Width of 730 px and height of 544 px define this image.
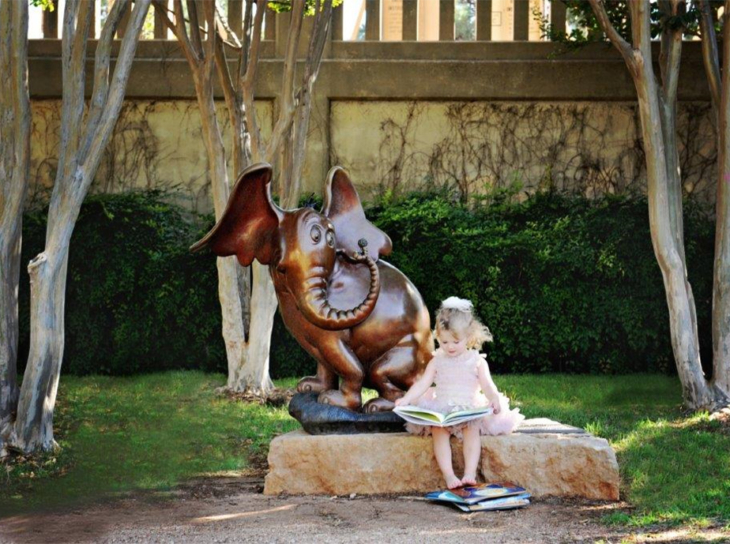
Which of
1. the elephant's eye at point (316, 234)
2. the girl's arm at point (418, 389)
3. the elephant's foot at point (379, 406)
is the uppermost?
the elephant's eye at point (316, 234)

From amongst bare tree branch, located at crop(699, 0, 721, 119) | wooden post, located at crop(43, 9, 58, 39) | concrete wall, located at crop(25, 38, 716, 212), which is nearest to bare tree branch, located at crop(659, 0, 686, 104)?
bare tree branch, located at crop(699, 0, 721, 119)

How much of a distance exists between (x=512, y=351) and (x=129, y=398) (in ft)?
12.3

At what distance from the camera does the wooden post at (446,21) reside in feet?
35.8

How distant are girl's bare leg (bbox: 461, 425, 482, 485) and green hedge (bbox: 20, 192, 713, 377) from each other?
424 cm

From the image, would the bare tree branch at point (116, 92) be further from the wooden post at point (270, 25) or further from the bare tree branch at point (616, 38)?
Result: the wooden post at point (270, 25)

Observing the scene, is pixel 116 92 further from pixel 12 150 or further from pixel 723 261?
pixel 723 261

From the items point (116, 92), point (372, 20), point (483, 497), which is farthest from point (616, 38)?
point (483, 497)

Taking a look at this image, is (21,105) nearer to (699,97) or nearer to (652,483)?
(652,483)

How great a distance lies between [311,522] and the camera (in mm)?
4848

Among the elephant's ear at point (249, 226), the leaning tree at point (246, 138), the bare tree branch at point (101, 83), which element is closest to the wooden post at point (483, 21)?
the leaning tree at point (246, 138)

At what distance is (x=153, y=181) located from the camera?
1099 centimetres

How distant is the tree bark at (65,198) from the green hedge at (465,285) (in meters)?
2.78

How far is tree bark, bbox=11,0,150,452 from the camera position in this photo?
6.55m

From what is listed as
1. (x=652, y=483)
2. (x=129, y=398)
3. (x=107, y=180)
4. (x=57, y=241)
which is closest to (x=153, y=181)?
(x=107, y=180)
